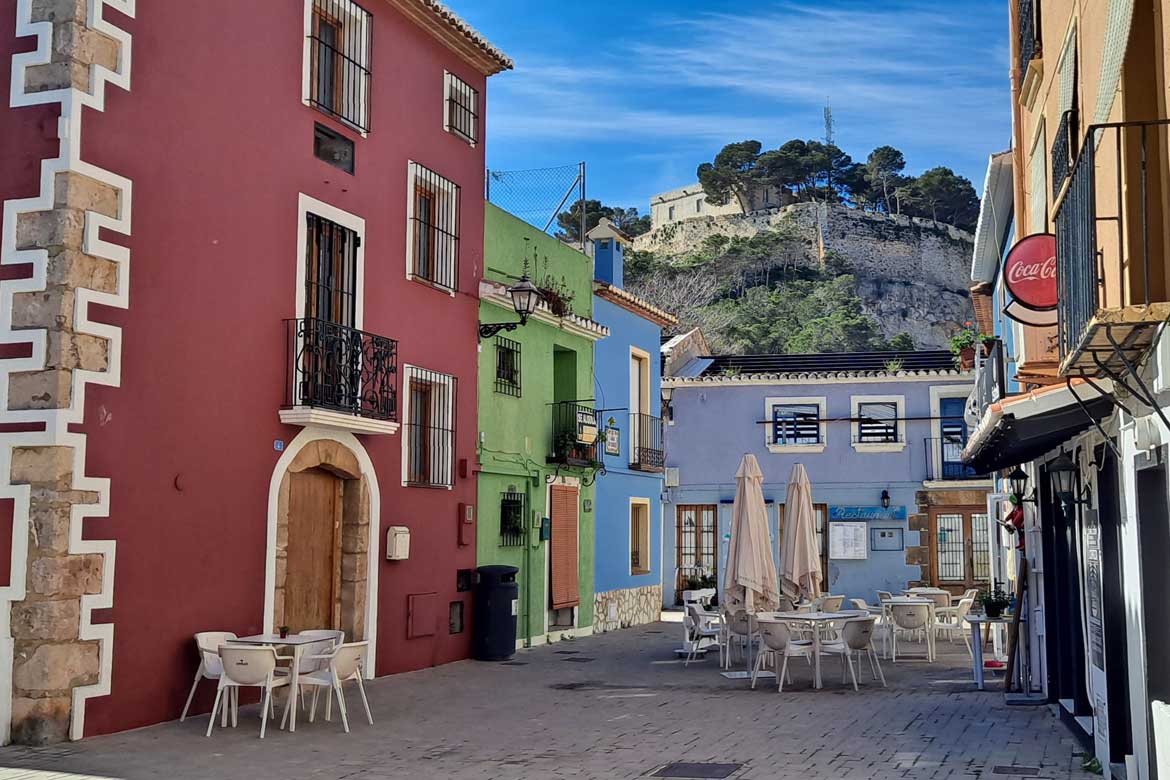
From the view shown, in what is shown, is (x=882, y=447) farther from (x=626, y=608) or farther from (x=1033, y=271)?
(x=1033, y=271)

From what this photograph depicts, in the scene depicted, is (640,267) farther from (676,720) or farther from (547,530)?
(676,720)

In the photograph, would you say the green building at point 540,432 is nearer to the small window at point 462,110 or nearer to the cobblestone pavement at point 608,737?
the small window at point 462,110

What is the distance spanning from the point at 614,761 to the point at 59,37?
7.05 metres

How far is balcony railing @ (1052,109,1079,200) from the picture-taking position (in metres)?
7.99

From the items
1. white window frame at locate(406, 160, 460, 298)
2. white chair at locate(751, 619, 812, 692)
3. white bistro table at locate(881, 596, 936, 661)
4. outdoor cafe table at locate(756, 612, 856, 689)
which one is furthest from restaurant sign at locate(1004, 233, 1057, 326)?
white bistro table at locate(881, 596, 936, 661)

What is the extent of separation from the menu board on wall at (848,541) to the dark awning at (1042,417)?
19.2 m

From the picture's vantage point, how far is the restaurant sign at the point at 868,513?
28.5 metres

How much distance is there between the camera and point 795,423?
2956 centimetres

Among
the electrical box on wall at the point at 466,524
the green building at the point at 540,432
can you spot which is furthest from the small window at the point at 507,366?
the electrical box on wall at the point at 466,524

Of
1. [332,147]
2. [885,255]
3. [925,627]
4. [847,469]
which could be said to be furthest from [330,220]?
[885,255]

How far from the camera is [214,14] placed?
11109 millimetres

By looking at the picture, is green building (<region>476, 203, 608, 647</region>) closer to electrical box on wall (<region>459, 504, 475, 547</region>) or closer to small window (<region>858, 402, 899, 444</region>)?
electrical box on wall (<region>459, 504, 475, 547</region>)

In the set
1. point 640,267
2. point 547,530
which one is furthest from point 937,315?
point 547,530

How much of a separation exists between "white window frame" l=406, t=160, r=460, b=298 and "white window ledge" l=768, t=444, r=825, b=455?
594 inches
